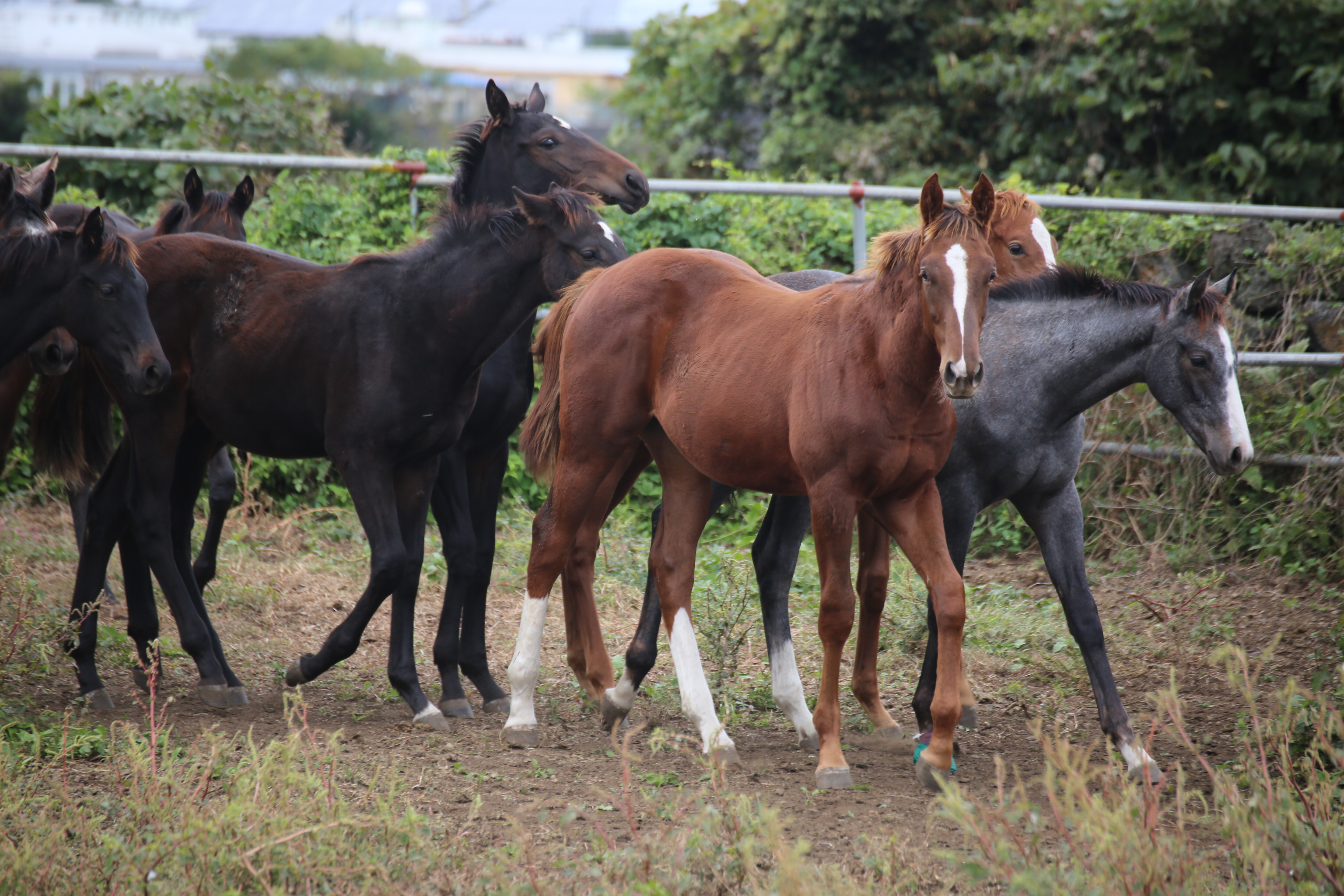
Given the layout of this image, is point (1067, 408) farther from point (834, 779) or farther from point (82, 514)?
point (82, 514)

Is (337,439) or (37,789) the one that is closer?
(37,789)

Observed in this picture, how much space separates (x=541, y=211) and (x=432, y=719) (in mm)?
2089

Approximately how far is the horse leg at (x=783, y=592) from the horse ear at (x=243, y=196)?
336cm

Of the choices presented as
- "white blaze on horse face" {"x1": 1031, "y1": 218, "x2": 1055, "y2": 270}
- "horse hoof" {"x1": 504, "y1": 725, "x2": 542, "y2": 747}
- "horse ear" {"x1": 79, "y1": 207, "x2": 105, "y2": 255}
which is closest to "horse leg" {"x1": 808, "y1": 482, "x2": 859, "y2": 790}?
"horse hoof" {"x1": 504, "y1": 725, "x2": 542, "y2": 747}

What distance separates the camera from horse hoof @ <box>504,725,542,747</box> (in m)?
4.55

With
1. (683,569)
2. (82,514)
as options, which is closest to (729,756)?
(683,569)

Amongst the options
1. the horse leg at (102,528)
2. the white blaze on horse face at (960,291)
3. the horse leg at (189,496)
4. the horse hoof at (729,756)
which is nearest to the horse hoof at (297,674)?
the horse leg at (189,496)

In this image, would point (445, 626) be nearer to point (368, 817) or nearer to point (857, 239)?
point (368, 817)

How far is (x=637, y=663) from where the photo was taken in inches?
184

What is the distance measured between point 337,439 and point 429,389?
1.36ft

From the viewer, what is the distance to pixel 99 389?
5.54 meters

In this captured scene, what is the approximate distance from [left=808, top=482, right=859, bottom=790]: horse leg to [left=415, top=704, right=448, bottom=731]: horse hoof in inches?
60.5

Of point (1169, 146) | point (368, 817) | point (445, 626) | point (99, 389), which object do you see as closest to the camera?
point (368, 817)

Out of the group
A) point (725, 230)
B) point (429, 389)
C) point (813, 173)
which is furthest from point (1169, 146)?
point (429, 389)
